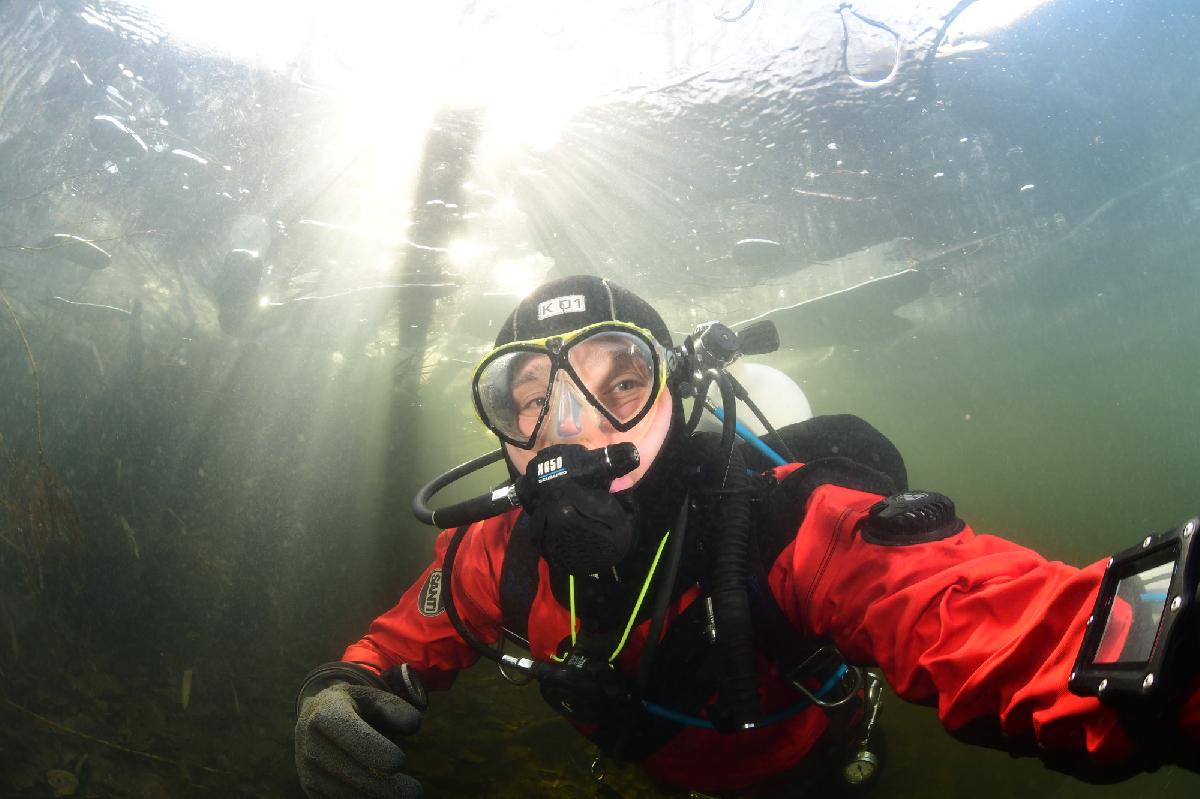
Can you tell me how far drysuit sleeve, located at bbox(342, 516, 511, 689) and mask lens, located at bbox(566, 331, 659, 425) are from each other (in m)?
1.18

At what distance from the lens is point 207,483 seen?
1148cm

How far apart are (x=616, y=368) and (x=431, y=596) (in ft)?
6.24

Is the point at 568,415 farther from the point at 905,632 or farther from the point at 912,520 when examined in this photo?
the point at 905,632

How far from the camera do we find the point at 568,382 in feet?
8.96

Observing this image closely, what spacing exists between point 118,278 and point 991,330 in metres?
33.7

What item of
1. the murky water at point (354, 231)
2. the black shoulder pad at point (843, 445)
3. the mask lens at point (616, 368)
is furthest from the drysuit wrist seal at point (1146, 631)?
the murky water at point (354, 231)

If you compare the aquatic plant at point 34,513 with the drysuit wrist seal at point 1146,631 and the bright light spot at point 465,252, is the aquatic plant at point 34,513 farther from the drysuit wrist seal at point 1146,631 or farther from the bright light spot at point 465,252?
the drysuit wrist seal at point 1146,631

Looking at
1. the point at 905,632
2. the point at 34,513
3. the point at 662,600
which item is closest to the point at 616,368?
the point at 662,600

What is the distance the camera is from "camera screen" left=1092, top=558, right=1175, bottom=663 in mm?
1033

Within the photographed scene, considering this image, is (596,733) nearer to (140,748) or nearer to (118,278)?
(140,748)

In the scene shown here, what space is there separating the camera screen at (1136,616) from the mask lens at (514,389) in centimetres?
226

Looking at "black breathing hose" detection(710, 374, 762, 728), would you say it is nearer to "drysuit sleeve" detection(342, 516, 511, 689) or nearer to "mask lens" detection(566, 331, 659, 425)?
"mask lens" detection(566, 331, 659, 425)

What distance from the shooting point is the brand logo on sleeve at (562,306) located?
2.99 metres

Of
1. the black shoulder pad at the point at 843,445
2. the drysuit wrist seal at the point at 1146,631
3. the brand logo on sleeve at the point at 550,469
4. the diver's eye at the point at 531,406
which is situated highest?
the diver's eye at the point at 531,406
